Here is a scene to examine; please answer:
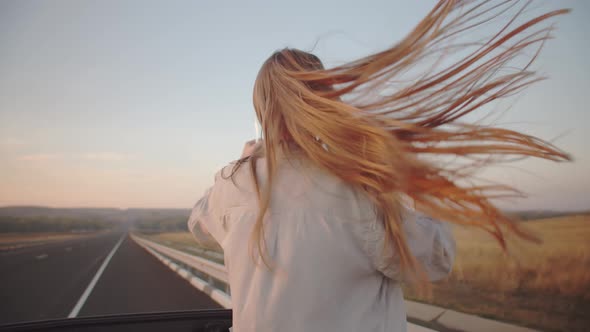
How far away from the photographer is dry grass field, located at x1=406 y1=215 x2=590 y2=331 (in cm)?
469

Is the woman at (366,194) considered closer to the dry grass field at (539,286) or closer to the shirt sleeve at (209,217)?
the shirt sleeve at (209,217)

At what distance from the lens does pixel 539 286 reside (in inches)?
216

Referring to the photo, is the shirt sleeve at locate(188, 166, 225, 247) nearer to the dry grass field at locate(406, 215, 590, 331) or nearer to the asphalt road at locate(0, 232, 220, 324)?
the dry grass field at locate(406, 215, 590, 331)

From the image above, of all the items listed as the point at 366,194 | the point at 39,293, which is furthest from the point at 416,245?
the point at 39,293

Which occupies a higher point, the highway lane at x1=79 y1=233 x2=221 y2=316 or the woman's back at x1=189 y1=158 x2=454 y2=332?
the woman's back at x1=189 y1=158 x2=454 y2=332

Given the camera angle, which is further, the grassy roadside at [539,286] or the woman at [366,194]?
the grassy roadside at [539,286]

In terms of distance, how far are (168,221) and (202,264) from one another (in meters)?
133

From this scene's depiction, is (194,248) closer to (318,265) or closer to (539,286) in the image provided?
(539,286)

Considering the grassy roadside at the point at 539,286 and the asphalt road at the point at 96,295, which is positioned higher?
the grassy roadside at the point at 539,286

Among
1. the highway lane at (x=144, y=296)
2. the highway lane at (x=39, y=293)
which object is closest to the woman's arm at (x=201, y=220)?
the highway lane at (x=144, y=296)

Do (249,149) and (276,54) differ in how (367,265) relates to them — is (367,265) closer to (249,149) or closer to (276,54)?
(249,149)

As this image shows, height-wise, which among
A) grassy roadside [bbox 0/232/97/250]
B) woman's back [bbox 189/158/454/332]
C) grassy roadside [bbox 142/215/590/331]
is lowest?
grassy roadside [bbox 0/232/97/250]

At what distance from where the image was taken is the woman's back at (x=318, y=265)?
1.18 metres

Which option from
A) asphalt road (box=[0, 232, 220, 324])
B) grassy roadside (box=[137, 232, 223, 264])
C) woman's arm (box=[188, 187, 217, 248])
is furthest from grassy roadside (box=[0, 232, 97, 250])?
woman's arm (box=[188, 187, 217, 248])
